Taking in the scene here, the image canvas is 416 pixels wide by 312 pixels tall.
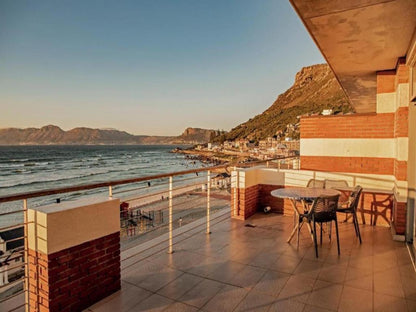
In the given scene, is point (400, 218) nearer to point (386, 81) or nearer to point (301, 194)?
point (301, 194)

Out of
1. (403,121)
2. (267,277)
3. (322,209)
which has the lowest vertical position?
(267,277)

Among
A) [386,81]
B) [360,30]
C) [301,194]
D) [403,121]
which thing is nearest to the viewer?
[360,30]

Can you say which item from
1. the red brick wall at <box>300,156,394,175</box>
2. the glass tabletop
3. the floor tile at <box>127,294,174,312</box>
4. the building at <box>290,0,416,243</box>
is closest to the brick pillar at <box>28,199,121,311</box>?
the floor tile at <box>127,294,174,312</box>

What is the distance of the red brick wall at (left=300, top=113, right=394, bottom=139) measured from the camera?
4902mm

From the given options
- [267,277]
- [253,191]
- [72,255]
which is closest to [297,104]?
[253,191]

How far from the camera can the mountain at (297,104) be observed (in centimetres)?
5012

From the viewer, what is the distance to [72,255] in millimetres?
2100

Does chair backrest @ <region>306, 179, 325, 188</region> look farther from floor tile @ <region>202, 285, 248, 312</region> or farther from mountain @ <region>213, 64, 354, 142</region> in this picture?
mountain @ <region>213, 64, 354, 142</region>

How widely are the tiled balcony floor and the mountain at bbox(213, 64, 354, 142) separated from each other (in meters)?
42.6

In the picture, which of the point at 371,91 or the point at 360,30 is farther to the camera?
the point at 371,91

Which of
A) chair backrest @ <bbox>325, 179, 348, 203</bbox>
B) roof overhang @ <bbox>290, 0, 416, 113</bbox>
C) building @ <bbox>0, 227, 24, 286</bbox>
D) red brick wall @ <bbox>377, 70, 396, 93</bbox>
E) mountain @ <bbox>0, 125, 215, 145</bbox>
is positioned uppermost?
mountain @ <bbox>0, 125, 215, 145</bbox>

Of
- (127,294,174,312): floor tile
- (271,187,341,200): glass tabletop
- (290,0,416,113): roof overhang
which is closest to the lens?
(127,294,174,312): floor tile

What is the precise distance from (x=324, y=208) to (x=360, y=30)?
2298 mm

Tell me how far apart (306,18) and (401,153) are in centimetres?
277
